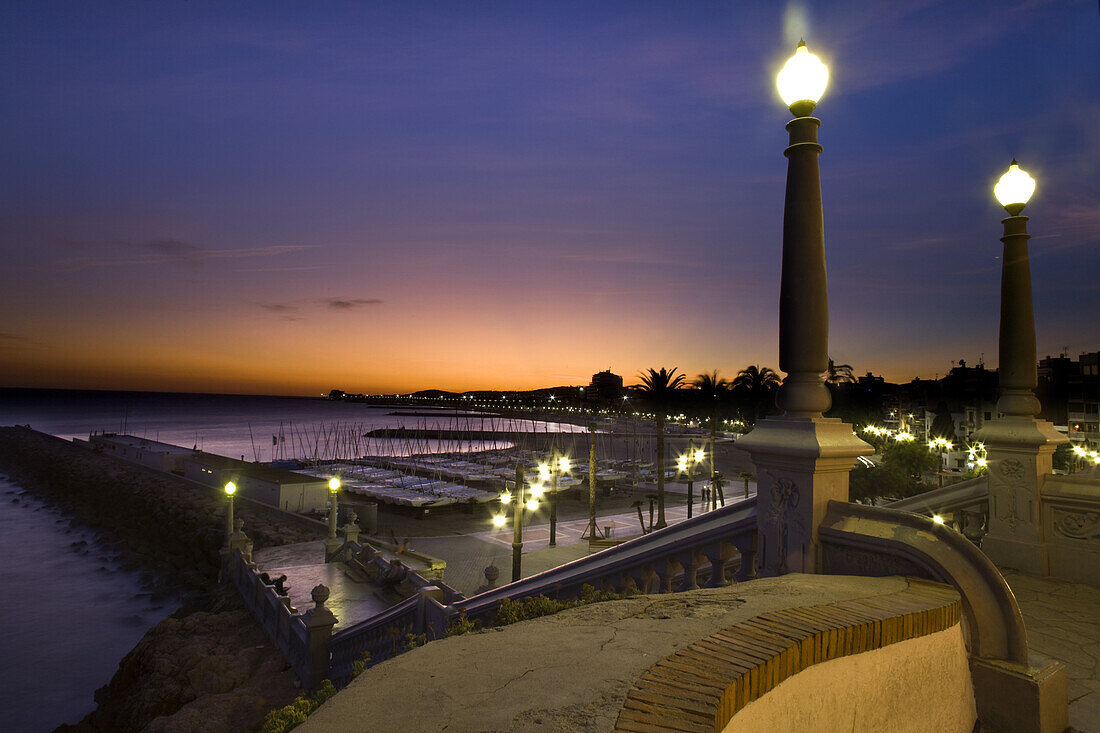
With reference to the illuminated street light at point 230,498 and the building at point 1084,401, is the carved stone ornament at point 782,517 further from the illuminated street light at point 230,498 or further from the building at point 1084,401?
the building at point 1084,401

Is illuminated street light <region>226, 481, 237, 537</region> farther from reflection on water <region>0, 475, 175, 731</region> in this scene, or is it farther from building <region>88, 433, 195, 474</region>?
building <region>88, 433, 195, 474</region>

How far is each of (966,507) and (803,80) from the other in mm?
7197

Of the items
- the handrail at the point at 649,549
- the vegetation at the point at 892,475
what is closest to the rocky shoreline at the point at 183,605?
the handrail at the point at 649,549

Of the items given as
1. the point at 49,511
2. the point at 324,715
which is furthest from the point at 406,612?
the point at 49,511

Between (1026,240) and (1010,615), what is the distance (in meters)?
6.19

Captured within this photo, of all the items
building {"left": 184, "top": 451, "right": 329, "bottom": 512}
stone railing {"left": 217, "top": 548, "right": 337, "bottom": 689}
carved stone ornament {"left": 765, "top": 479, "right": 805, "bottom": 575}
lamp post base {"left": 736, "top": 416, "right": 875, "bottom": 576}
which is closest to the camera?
lamp post base {"left": 736, "top": 416, "right": 875, "bottom": 576}

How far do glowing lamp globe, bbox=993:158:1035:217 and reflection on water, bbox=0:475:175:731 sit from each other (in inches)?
1160

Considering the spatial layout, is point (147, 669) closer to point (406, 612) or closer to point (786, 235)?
point (406, 612)

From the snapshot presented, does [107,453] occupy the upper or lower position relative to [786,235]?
lower

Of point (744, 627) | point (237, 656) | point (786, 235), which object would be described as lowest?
point (237, 656)

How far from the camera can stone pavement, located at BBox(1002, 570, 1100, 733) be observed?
424cm

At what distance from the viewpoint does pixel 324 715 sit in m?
2.71

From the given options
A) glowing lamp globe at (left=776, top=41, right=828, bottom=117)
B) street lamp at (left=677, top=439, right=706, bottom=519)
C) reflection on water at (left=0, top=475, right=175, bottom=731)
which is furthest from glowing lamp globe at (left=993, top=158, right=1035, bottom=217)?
reflection on water at (left=0, top=475, right=175, bottom=731)

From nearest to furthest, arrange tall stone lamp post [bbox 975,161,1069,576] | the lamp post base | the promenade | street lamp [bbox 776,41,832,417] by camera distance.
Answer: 1. the lamp post base
2. street lamp [bbox 776,41,832,417]
3. tall stone lamp post [bbox 975,161,1069,576]
4. the promenade
